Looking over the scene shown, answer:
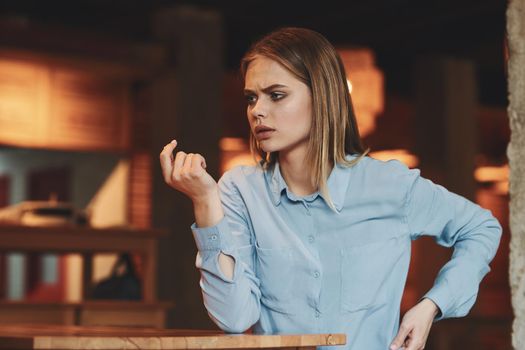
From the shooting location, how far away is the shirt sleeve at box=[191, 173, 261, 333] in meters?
1.81

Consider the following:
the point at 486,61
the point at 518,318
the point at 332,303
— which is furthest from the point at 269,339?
the point at 486,61

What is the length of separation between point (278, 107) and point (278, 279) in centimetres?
39

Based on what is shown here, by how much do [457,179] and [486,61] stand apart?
2.82 m

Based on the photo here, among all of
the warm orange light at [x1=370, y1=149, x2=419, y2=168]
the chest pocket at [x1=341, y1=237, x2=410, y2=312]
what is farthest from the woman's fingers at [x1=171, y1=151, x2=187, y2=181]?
the warm orange light at [x1=370, y1=149, x2=419, y2=168]

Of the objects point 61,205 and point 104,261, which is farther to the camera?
point 104,261

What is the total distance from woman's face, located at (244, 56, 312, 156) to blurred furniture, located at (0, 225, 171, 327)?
3.57m

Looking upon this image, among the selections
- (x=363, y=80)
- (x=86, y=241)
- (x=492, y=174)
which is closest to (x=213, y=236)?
(x=86, y=241)

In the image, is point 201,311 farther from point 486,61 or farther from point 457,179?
point 486,61

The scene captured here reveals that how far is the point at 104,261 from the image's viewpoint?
28.4ft

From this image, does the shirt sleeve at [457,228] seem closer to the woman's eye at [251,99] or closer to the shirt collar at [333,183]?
the shirt collar at [333,183]

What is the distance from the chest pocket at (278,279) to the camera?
1.94m

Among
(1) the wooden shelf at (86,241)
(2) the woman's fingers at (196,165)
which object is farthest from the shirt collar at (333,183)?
(1) the wooden shelf at (86,241)

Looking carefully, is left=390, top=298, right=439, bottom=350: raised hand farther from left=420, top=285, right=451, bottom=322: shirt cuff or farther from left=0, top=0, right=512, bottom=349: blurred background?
left=0, top=0, right=512, bottom=349: blurred background

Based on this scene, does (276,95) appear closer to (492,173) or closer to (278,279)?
(278,279)
